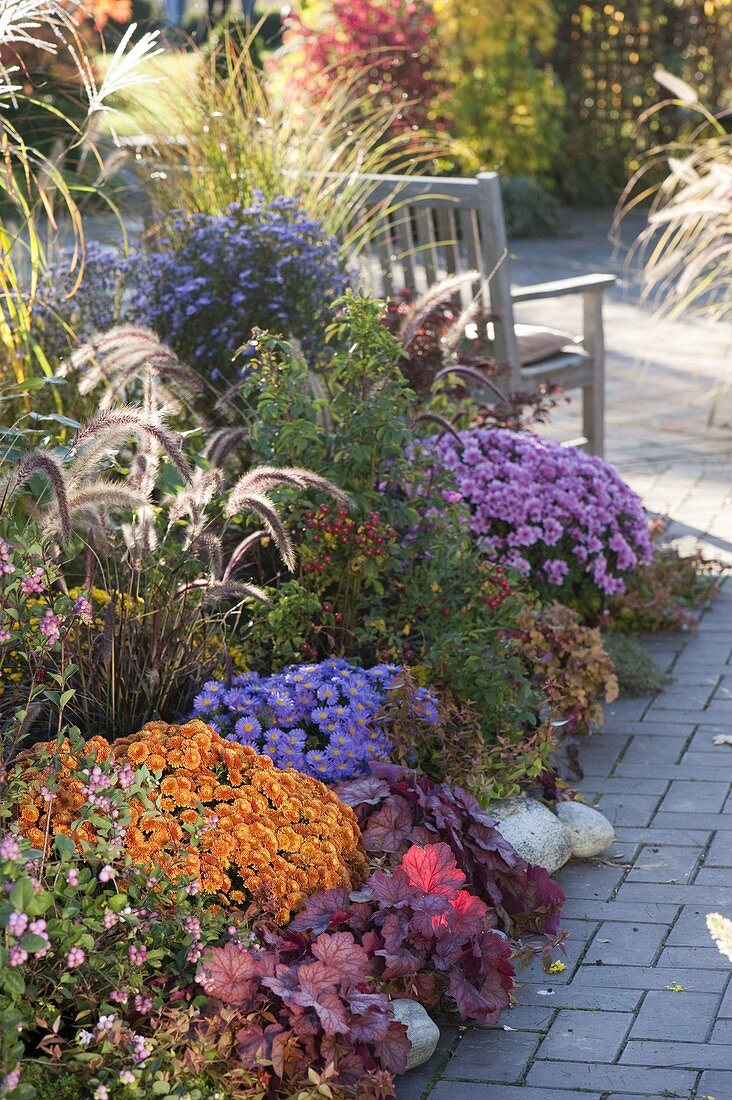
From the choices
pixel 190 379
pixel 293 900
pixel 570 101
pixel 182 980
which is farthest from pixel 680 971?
pixel 570 101

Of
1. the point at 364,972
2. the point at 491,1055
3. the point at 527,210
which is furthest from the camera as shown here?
the point at 527,210


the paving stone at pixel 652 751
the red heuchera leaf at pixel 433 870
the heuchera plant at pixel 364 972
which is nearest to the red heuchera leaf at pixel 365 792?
the heuchera plant at pixel 364 972

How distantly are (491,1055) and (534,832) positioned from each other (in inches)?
26.3

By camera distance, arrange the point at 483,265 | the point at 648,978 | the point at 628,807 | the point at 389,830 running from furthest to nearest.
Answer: the point at 483,265
the point at 628,807
the point at 389,830
the point at 648,978

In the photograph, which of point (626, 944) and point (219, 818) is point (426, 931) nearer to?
point (219, 818)

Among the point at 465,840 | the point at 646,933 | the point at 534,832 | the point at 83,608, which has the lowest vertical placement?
the point at 646,933

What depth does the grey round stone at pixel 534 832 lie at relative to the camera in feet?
10.4

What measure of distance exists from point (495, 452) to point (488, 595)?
92 centimetres

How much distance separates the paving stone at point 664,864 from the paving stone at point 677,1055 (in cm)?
66

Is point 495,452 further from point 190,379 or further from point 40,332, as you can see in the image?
point 40,332

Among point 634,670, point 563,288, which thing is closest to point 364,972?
point 634,670

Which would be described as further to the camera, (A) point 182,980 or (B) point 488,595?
(B) point 488,595

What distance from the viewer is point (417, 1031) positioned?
258cm

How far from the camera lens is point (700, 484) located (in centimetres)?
629
